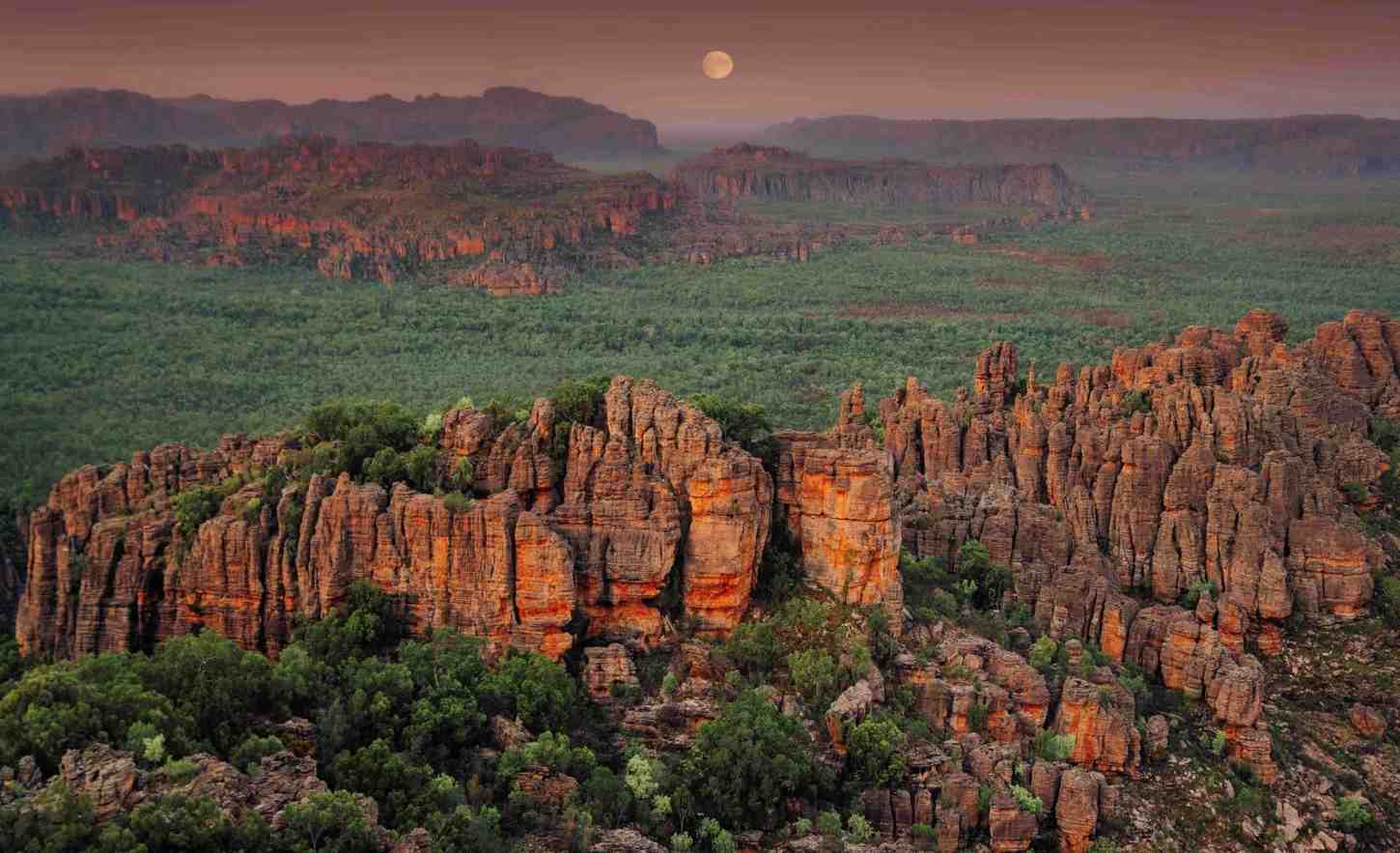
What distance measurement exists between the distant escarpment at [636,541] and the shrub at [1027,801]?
135 inches

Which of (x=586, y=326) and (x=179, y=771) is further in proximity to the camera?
(x=586, y=326)

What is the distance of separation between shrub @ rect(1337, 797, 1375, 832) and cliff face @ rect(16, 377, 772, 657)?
18013mm

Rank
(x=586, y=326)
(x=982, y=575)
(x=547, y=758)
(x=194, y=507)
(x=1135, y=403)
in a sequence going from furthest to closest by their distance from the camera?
(x=586, y=326), (x=1135, y=403), (x=982, y=575), (x=194, y=507), (x=547, y=758)

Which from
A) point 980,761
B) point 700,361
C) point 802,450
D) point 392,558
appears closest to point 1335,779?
point 980,761

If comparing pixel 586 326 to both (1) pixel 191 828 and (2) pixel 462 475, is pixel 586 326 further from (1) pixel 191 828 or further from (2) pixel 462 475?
(1) pixel 191 828

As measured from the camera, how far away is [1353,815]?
35.7 meters

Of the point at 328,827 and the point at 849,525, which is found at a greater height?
the point at 849,525

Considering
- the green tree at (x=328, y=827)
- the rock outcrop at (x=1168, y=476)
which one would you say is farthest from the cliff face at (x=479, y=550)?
the rock outcrop at (x=1168, y=476)

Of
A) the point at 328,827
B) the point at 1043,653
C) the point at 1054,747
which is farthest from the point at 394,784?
the point at 1043,653

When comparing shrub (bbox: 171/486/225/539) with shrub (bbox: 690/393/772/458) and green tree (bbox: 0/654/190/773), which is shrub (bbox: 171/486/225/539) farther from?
shrub (bbox: 690/393/772/458)

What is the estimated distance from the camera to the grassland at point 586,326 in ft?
317

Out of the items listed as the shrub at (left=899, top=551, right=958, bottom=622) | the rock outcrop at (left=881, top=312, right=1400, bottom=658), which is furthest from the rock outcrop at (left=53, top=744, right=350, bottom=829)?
the rock outcrop at (left=881, top=312, right=1400, bottom=658)

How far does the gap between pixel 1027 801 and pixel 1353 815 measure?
36.7 feet

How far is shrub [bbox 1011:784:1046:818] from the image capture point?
103 feet
